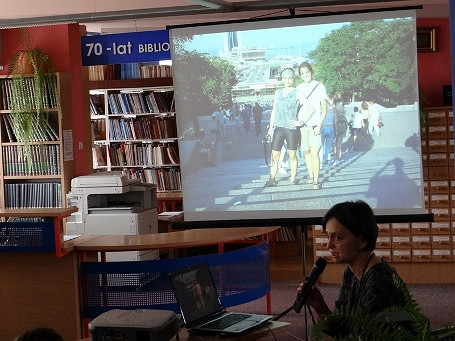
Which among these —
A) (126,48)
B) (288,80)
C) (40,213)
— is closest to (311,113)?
(288,80)

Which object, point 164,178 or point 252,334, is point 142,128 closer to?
point 164,178

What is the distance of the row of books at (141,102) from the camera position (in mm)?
A: 10836

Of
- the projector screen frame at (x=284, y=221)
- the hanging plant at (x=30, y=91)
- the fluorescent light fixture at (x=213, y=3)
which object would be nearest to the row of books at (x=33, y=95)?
the hanging plant at (x=30, y=91)

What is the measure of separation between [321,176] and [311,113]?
0.42 m

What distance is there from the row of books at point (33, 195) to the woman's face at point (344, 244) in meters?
5.91

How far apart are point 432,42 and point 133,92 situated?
370 cm

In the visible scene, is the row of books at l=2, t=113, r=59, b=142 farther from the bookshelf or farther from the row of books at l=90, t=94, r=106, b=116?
the row of books at l=90, t=94, r=106, b=116

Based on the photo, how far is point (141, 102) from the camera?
429 inches

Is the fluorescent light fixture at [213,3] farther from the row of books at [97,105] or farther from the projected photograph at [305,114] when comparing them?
the row of books at [97,105]

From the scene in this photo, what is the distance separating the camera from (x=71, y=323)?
19.6 ft

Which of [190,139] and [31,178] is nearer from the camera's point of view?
[190,139]

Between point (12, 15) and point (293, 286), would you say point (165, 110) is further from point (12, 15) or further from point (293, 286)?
point (293, 286)

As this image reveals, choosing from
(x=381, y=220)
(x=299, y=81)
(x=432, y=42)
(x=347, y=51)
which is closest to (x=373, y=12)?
(x=347, y=51)

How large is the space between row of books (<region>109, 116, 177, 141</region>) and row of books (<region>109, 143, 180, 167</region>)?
0.38 feet
